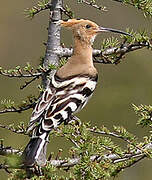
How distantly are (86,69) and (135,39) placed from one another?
610 mm

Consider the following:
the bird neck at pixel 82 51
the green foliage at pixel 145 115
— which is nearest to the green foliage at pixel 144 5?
the green foliage at pixel 145 115

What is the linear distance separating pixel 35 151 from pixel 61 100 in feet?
1.45

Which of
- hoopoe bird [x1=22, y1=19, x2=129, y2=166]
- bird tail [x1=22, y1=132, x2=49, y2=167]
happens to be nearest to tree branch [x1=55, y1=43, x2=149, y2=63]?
hoopoe bird [x1=22, y1=19, x2=129, y2=166]

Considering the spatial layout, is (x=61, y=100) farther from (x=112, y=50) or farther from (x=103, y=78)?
(x=103, y=78)

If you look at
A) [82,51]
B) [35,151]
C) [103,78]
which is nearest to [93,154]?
[35,151]

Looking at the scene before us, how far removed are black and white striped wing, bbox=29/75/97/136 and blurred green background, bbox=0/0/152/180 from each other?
361 centimetres

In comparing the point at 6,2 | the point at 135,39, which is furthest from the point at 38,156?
the point at 6,2

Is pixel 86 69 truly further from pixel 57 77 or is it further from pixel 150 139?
pixel 150 139

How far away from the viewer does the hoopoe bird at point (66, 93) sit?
129 inches

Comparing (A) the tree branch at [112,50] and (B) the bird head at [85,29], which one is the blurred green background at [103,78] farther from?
(A) the tree branch at [112,50]

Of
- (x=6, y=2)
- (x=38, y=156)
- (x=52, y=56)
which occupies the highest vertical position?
(x=52, y=56)

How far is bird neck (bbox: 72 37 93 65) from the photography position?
400 cm

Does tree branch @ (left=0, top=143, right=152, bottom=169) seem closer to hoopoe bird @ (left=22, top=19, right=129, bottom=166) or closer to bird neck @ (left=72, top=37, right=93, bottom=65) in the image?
hoopoe bird @ (left=22, top=19, right=129, bottom=166)

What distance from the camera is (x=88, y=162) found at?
293cm
